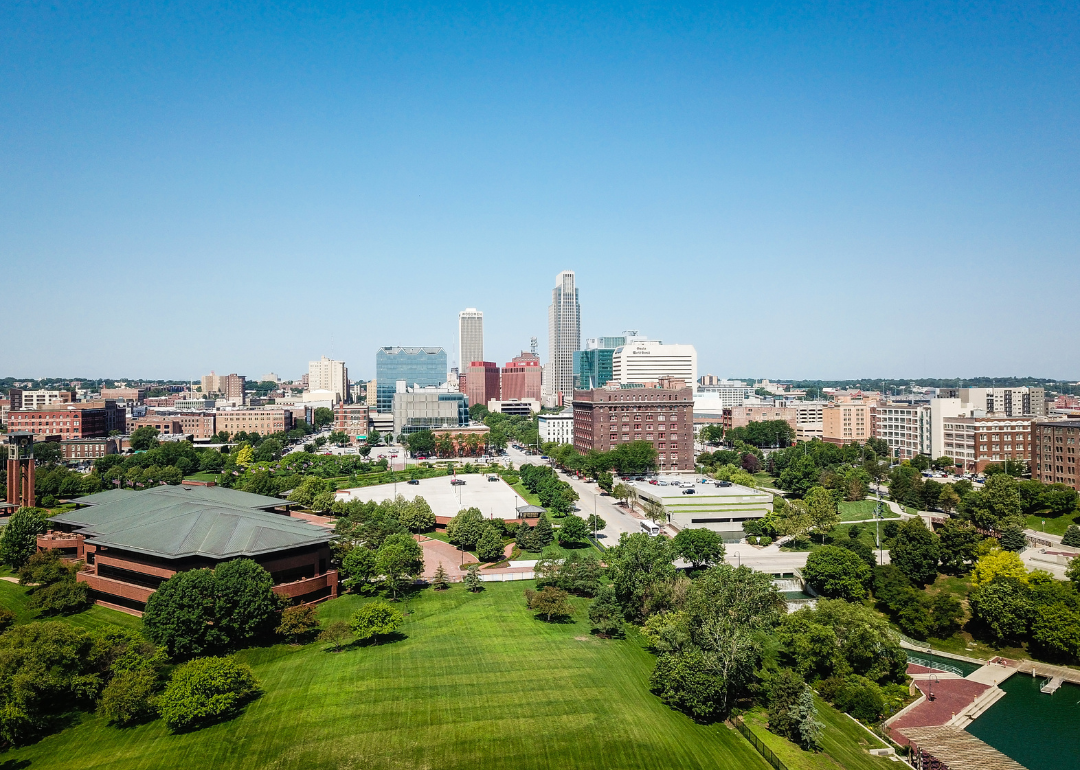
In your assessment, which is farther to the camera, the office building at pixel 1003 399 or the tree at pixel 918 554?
the office building at pixel 1003 399

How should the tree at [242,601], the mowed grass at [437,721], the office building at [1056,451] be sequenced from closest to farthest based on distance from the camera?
the mowed grass at [437,721], the tree at [242,601], the office building at [1056,451]

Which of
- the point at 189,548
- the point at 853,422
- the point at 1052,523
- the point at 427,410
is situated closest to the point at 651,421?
the point at 853,422

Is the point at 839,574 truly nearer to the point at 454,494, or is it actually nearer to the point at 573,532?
the point at 573,532

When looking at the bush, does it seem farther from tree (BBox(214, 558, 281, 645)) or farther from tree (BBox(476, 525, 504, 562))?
tree (BBox(476, 525, 504, 562))

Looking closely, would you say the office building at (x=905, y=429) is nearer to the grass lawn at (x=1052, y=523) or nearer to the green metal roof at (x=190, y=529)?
the grass lawn at (x=1052, y=523)

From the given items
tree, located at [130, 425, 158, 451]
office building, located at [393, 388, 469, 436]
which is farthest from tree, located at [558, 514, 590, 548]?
tree, located at [130, 425, 158, 451]

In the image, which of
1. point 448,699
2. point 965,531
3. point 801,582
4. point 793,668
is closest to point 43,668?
point 448,699

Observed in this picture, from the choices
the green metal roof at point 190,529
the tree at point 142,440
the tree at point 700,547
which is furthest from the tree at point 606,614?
the tree at point 142,440
